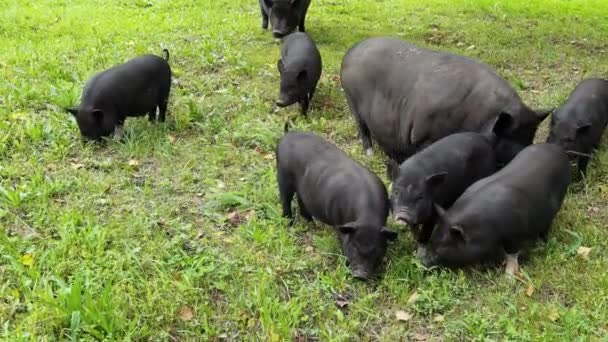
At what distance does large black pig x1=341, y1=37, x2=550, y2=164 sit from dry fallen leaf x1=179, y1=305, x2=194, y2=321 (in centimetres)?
257

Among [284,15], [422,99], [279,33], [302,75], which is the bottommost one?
[279,33]

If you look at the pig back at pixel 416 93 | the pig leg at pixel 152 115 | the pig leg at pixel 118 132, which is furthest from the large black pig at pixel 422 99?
the pig leg at pixel 118 132

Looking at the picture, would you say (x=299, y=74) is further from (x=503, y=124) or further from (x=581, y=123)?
(x=581, y=123)

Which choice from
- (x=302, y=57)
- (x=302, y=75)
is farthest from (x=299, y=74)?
(x=302, y=57)

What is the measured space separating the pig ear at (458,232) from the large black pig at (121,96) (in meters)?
3.49

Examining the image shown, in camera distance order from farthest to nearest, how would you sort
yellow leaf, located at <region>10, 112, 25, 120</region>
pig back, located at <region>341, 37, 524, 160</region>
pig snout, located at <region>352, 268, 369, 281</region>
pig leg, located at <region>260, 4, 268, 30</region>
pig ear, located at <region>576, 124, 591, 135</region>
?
pig leg, located at <region>260, 4, 268, 30</region> → yellow leaf, located at <region>10, 112, 25, 120</region> → pig ear, located at <region>576, 124, 591, 135</region> → pig back, located at <region>341, 37, 524, 160</region> → pig snout, located at <region>352, 268, 369, 281</region>

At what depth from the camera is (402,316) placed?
4.32 m

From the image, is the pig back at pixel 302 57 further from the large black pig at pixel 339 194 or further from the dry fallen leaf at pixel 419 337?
the dry fallen leaf at pixel 419 337

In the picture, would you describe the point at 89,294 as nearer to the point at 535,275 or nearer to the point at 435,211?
the point at 435,211

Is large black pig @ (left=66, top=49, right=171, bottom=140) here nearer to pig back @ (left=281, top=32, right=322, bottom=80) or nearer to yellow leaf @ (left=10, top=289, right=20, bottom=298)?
pig back @ (left=281, top=32, right=322, bottom=80)

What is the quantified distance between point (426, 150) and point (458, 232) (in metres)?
0.82

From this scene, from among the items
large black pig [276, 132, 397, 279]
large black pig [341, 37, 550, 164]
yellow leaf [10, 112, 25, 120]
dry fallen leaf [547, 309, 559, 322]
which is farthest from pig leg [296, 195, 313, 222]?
yellow leaf [10, 112, 25, 120]

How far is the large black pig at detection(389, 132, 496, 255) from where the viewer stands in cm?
480

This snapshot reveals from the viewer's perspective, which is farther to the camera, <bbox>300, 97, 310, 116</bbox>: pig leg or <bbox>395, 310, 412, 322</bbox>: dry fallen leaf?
<bbox>300, 97, 310, 116</bbox>: pig leg
